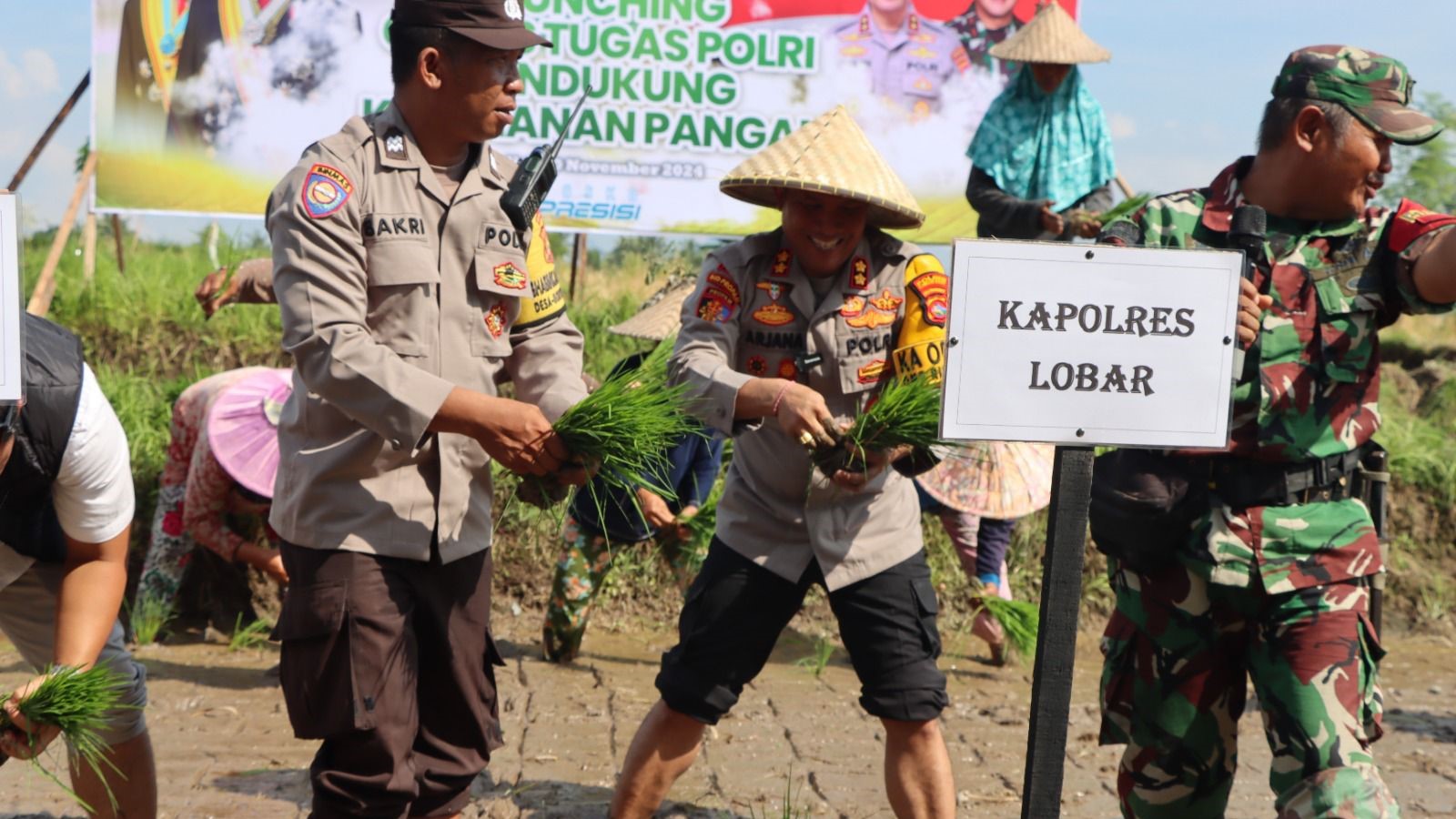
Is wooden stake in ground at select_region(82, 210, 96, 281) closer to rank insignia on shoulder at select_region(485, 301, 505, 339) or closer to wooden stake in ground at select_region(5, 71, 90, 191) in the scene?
wooden stake in ground at select_region(5, 71, 90, 191)

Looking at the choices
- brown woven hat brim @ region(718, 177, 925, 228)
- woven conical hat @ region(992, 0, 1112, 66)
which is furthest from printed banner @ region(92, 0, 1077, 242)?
brown woven hat brim @ region(718, 177, 925, 228)

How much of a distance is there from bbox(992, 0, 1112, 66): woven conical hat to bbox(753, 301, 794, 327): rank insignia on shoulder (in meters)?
2.98

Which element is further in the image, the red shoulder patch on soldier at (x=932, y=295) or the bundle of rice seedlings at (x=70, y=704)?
the red shoulder patch on soldier at (x=932, y=295)

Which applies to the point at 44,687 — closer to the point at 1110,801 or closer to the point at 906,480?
the point at 906,480

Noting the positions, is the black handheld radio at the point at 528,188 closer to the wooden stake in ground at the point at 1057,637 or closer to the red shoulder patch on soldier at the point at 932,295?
the red shoulder patch on soldier at the point at 932,295

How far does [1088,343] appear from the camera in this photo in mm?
2641

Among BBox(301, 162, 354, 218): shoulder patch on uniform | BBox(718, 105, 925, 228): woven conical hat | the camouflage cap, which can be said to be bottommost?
BBox(301, 162, 354, 218): shoulder patch on uniform

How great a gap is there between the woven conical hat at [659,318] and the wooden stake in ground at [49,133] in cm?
318

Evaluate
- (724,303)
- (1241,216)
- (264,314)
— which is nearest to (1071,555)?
(1241,216)

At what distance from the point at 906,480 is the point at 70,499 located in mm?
1961

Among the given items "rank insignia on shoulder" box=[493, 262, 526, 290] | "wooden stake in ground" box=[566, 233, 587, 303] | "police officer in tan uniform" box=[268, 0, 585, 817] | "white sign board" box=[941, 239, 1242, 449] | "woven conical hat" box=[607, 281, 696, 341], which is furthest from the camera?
"wooden stake in ground" box=[566, 233, 587, 303]

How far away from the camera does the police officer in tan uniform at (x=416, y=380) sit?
3012mm

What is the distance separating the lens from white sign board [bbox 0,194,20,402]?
238 cm

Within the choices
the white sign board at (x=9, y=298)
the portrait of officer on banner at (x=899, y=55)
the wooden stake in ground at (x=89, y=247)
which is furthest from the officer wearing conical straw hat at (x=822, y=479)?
the wooden stake in ground at (x=89, y=247)
